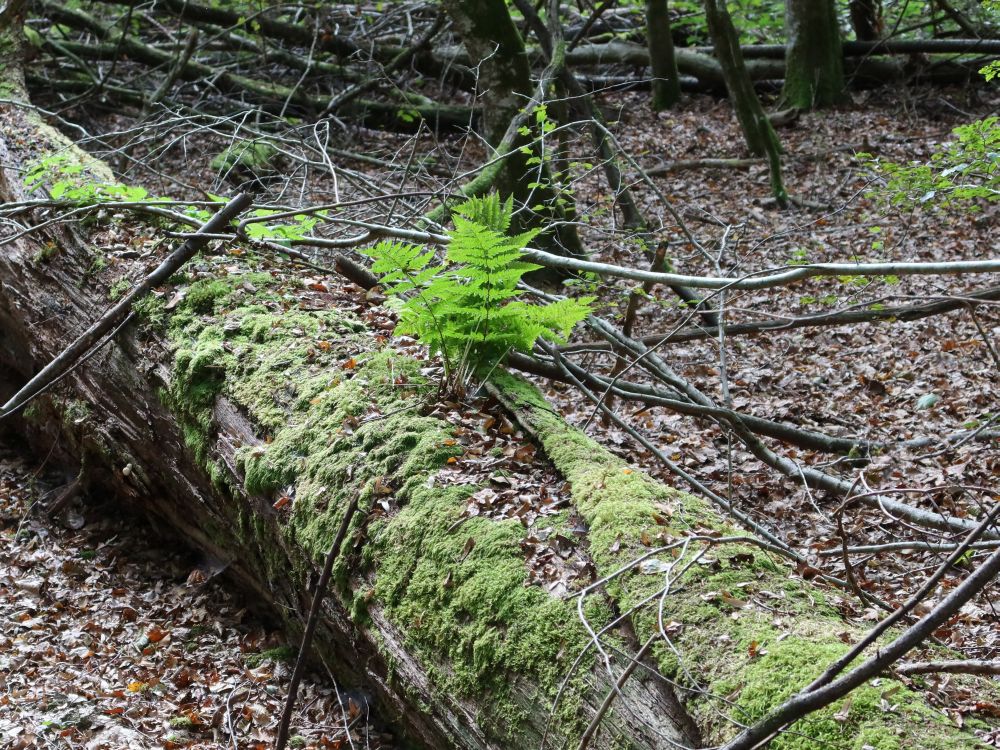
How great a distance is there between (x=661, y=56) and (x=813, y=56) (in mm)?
2398

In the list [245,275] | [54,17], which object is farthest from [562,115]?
[54,17]

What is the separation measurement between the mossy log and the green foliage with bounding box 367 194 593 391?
0.26m

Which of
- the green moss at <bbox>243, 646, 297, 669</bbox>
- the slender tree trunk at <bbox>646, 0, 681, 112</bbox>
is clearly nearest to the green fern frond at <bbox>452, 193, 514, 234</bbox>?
the green moss at <bbox>243, 646, 297, 669</bbox>

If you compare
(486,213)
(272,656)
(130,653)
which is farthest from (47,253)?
(486,213)

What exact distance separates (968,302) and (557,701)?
191 cm

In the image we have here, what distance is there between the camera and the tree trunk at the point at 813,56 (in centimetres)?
→ 1259

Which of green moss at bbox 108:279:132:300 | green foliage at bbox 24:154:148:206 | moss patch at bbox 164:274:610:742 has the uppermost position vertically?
green foliage at bbox 24:154:148:206

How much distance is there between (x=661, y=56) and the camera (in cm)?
1305

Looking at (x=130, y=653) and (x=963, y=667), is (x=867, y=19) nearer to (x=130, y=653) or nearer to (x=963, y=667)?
(x=963, y=667)

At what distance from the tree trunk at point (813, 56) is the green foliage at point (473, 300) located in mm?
10703

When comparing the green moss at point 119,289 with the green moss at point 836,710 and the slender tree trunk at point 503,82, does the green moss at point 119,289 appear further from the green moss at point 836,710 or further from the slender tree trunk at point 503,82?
the green moss at point 836,710

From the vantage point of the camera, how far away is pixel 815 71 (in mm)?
13031

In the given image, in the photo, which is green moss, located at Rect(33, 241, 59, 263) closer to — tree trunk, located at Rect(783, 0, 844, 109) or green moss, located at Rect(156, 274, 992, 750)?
green moss, located at Rect(156, 274, 992, 750)

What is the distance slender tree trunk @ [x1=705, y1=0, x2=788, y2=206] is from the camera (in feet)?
33.4
